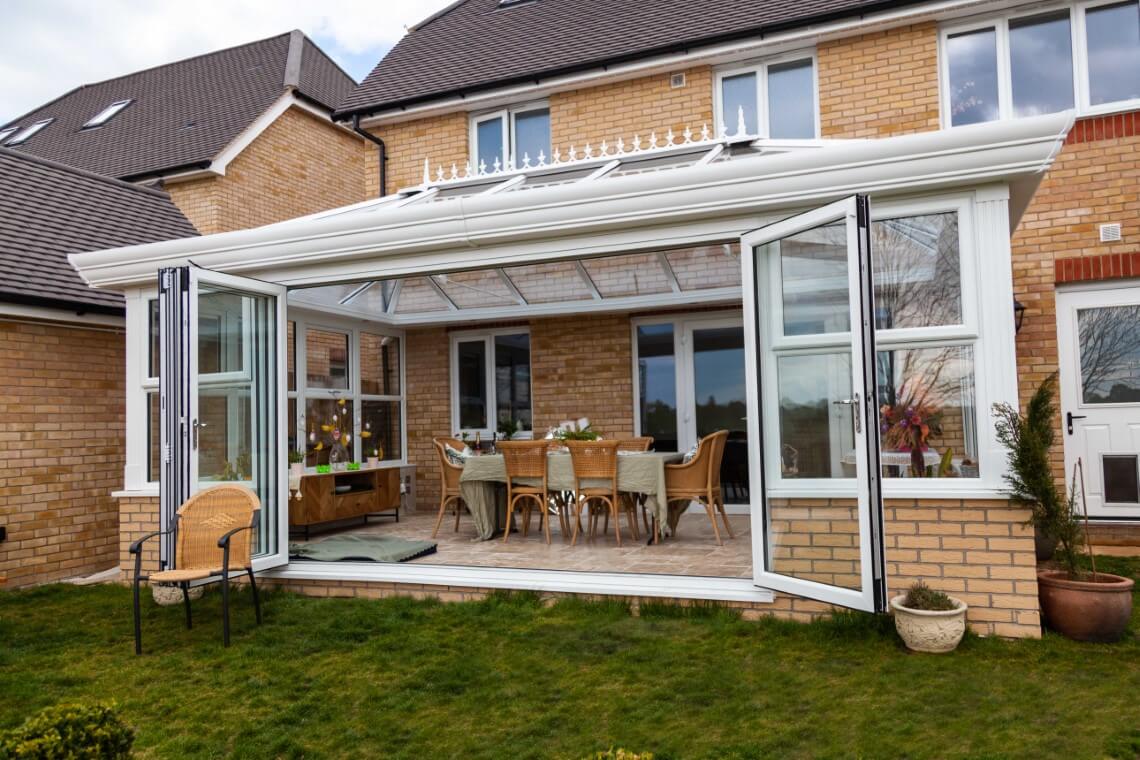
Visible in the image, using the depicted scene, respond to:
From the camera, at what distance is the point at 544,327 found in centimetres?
1015

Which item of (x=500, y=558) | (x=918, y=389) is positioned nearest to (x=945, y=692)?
(x=918, y=389)

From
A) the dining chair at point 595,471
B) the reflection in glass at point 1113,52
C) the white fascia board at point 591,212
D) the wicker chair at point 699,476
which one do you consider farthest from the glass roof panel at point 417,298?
the reflection in glass at point 1113,52

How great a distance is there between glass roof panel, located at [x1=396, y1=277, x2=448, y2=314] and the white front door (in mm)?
6711

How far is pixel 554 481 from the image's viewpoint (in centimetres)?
746

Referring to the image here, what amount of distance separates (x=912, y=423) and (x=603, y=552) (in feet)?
9.99

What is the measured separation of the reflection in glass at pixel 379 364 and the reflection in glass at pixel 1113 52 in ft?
26.5

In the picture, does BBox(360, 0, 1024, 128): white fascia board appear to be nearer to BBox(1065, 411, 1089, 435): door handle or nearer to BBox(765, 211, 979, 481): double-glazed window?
BBox(1065, 411, 1089, 435): door handle

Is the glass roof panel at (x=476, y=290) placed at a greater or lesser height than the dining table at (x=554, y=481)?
greater

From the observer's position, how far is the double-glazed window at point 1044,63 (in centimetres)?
777

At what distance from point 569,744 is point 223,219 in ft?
36.7

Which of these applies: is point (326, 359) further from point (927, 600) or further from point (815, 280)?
point (927, 600)

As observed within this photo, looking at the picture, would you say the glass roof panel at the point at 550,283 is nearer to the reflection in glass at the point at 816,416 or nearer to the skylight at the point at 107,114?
the reflection in glass at the point at 816,416

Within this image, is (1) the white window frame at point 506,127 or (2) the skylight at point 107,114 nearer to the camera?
(1) the white window frame at point 506,127

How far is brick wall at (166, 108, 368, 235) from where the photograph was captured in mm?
12602
